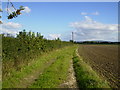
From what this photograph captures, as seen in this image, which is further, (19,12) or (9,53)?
(9,53)

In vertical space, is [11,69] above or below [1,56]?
below

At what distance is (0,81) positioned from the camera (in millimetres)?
10102

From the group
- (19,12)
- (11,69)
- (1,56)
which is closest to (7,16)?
(19,12)

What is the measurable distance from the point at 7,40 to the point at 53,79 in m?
4.14

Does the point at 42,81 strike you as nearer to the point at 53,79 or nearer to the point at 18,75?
the point at 53,79

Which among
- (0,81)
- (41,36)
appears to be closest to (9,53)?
(0,81)

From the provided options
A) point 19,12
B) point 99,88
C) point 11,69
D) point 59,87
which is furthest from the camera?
point 11,69

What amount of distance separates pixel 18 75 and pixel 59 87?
3.17 m

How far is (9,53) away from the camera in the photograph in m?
12.4

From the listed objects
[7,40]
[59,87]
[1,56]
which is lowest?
[59,87]

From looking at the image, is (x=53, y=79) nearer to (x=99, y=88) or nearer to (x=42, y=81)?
(x=42, y=81)

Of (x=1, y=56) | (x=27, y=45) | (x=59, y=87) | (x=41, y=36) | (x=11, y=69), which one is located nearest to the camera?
(x=59, y=87)

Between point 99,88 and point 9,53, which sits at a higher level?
point 9,53

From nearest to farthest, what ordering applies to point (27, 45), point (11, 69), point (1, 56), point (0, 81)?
point (0, 81)
point (1, 56)
point (11, 69)
point (27, 45)
